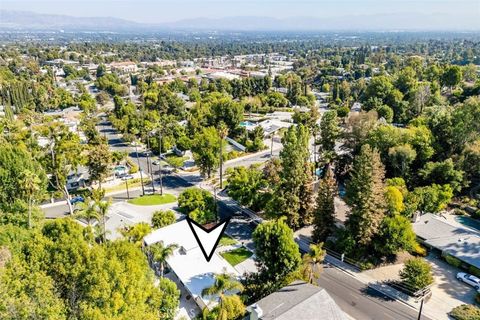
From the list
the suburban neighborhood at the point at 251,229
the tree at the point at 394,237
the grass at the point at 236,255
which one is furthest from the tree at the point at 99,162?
the tree at the point at 394,237

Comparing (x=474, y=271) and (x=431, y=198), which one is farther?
(x=431, y=198)

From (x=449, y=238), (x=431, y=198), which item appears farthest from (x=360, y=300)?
(x=431, y=198)

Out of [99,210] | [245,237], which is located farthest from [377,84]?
[99,210]

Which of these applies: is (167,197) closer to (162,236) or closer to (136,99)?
(162,236)

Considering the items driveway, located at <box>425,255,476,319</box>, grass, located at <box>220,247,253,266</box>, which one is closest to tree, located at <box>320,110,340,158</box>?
grass, located at <box>220,247,253,266</box>

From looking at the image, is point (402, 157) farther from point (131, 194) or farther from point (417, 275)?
point (131, 194)

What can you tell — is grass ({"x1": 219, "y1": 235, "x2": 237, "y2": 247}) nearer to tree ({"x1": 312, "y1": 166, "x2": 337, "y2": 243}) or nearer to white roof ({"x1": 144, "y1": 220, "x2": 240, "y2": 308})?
white roof ({"x1": 144, "y1": 220, "x2": 240, "y2": 308})

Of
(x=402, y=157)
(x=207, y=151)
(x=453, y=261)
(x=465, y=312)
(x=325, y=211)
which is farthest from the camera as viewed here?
(x=207, y=151)
